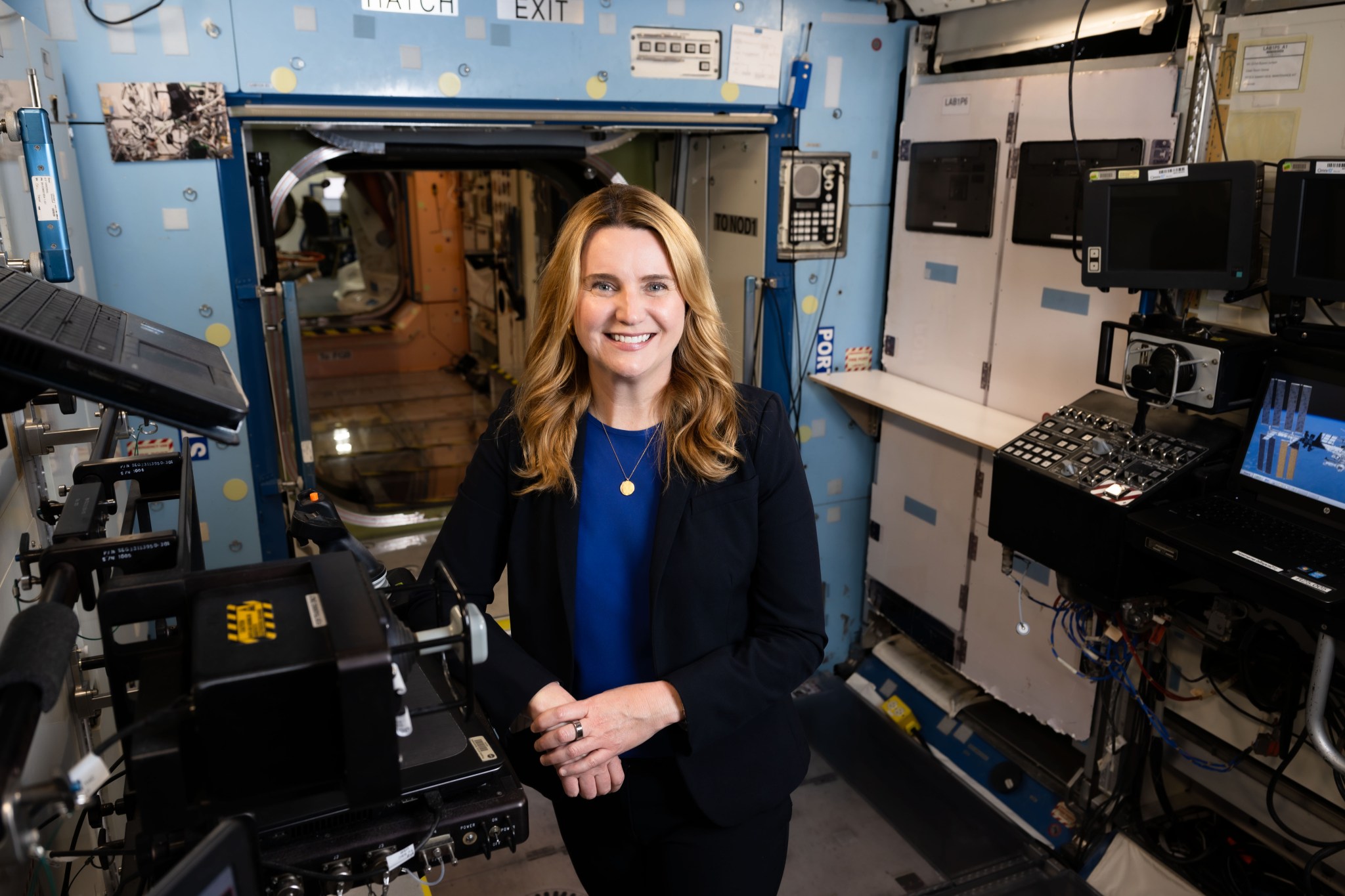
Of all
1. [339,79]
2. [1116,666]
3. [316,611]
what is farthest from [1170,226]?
[339,79]

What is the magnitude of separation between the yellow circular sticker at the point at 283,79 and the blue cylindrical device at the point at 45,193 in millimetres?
1031

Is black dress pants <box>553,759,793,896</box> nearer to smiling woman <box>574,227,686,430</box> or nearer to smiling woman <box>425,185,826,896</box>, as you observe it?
smiling woman <box>425,185,826,896</box>

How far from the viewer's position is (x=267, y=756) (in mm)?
1039

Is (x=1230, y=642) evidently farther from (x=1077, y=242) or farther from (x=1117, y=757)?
(x=1077, y=242)

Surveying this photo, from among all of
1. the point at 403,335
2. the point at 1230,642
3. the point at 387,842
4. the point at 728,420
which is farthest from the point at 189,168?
the point at 403,335

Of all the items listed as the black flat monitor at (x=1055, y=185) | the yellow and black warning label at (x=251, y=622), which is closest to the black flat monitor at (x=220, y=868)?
the yellow and black warning label at (x=251, y=622)

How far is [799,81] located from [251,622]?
3338 millimetres

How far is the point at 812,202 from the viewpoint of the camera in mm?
4051

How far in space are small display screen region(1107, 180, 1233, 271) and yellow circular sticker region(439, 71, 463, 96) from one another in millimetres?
2146

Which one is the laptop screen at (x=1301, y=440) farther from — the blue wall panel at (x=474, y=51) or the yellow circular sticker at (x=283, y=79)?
the yellow circular sticker at (x=283, y=79)

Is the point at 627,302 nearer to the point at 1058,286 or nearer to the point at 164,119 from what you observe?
the point at 164,119

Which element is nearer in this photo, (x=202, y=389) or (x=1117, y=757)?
(x=202, y=389)

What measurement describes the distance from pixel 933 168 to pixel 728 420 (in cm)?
265

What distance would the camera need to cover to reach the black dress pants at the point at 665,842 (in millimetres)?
1715
